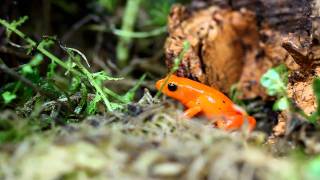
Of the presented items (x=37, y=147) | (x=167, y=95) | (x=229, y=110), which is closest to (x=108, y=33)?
(x=167, y=95)

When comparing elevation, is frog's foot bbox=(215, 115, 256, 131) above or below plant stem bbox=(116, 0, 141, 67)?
below

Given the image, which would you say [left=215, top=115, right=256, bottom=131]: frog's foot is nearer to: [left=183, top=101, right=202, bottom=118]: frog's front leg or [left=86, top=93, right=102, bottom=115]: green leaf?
[left=183, top=101, right=202, bottom=118]: frog's front leg

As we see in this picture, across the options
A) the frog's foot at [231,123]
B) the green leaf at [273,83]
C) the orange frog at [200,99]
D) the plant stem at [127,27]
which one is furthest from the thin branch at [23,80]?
the plant stem at [127,27]

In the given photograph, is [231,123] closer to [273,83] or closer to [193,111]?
[193,111]

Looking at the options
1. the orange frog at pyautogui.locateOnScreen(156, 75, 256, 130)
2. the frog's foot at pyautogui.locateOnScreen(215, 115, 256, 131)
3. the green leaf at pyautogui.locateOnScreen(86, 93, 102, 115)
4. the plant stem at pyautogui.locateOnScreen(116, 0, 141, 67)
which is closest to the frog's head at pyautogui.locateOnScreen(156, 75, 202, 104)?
the orange frog at pyautogui.locateOnScreen(156, 75, 256, 130)

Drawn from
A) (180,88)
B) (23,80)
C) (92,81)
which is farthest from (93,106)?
(180,88)

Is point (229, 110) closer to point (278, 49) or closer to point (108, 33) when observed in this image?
point (278, 49)
